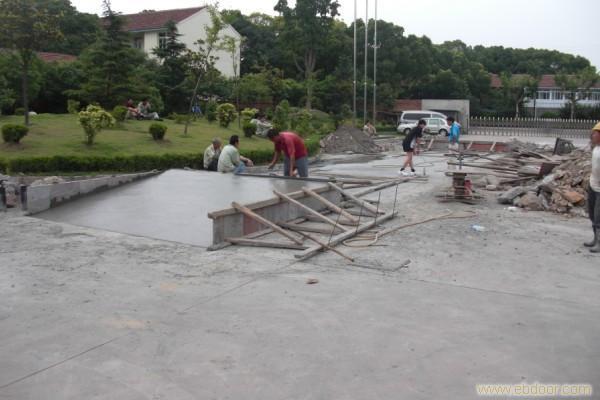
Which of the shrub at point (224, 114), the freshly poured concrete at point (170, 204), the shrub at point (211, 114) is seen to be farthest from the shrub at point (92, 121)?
A: the shrub at point (211, 114)

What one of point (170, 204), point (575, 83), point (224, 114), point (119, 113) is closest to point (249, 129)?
point (224, 114)

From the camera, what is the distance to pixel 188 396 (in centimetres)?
414

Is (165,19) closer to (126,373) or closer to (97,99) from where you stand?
(97,99)

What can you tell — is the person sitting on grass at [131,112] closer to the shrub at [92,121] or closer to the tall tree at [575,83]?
the shrub at [92,121]

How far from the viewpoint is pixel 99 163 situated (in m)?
16.7

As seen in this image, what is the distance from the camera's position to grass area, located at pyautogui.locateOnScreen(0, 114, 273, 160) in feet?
55.2

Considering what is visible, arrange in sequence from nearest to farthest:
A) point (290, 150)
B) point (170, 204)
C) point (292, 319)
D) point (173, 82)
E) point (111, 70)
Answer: point (292, 319), point (170, 204), point (290, 150), point (111, 70), point (173, 82)

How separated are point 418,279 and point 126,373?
3765 mm

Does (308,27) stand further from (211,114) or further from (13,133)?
(13,133)

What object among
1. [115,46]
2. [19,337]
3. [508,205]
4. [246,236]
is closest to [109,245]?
[246,236]

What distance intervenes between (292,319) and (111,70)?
2326 cm

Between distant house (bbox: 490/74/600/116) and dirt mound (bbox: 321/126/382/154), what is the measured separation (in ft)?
120

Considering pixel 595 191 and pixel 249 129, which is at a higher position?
pixel 249 129

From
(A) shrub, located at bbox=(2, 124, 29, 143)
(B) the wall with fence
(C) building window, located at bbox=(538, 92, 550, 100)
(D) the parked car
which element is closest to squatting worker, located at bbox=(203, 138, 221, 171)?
(A) shrub, located at bbox=(2, 124, 29, 143)
